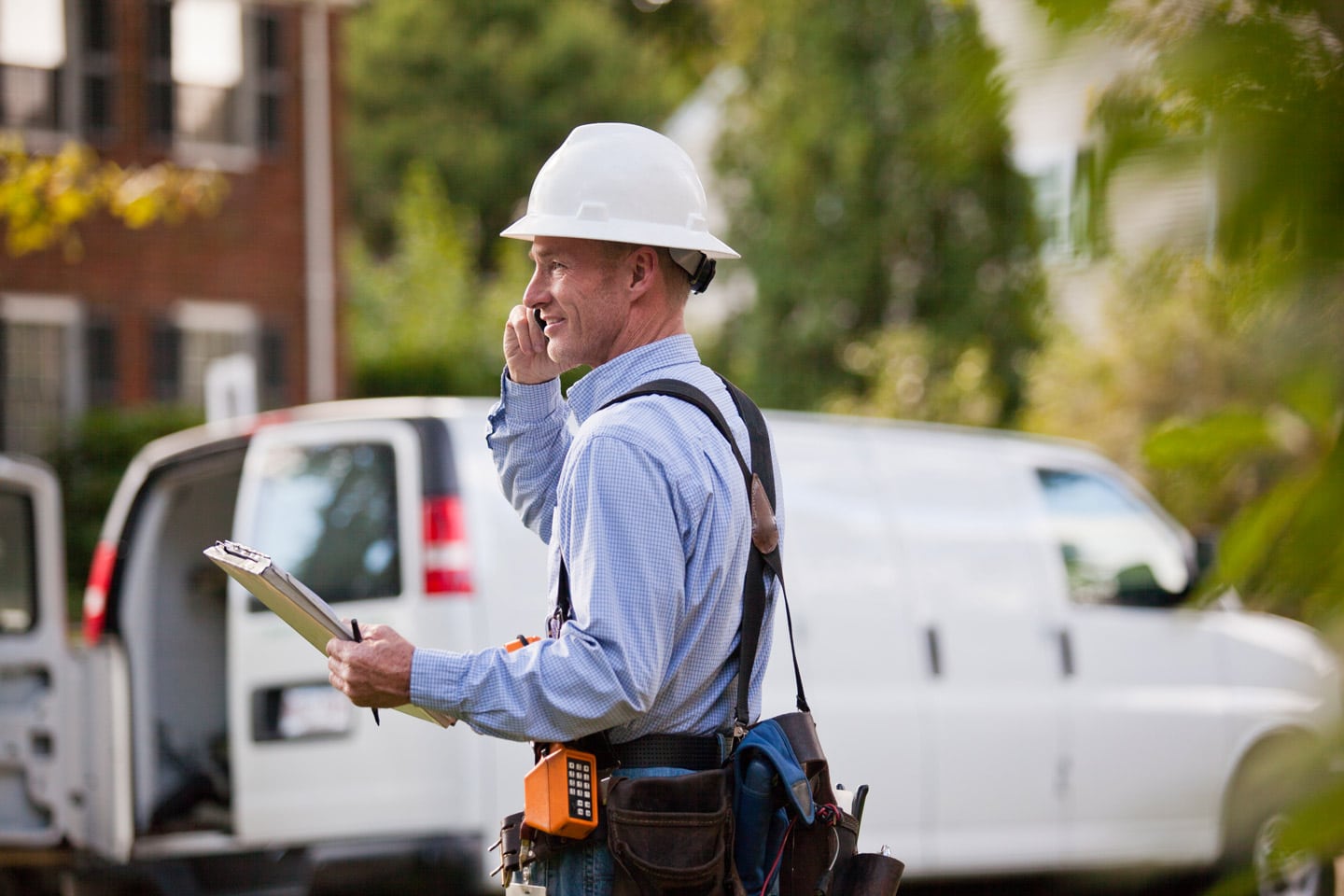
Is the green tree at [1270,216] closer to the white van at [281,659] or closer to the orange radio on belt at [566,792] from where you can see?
the orange radio on belt at [566,792]

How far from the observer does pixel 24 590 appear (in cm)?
598

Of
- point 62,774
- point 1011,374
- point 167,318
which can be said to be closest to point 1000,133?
point 62,774

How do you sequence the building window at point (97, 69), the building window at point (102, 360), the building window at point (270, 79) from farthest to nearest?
the building window at point (270, 79)
the building window at point (102, 360)
the building window at point (97, 69)

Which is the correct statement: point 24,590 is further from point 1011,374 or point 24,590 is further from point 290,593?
point 1011,374

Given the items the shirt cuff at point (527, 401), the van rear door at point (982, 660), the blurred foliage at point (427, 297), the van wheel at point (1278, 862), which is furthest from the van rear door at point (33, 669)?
the blurred foliage at point (427, 297)

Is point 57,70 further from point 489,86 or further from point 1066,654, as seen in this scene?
point 489,86

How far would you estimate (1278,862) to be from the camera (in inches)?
31.9

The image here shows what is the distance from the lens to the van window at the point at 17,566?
19.6 feet

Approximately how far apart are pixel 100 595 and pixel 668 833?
4174 millimetres

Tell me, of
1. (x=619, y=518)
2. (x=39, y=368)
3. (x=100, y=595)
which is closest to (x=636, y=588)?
(x=619, y=518)

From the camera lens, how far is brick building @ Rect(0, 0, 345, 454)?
58.1ft

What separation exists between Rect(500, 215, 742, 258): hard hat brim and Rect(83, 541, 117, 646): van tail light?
13.0 ft

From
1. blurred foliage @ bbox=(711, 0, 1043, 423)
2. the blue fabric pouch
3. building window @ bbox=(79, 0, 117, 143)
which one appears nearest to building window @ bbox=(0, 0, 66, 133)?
building window @ bbox=(79, 0, 117, 143)

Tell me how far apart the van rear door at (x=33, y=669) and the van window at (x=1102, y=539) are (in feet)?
12.7
